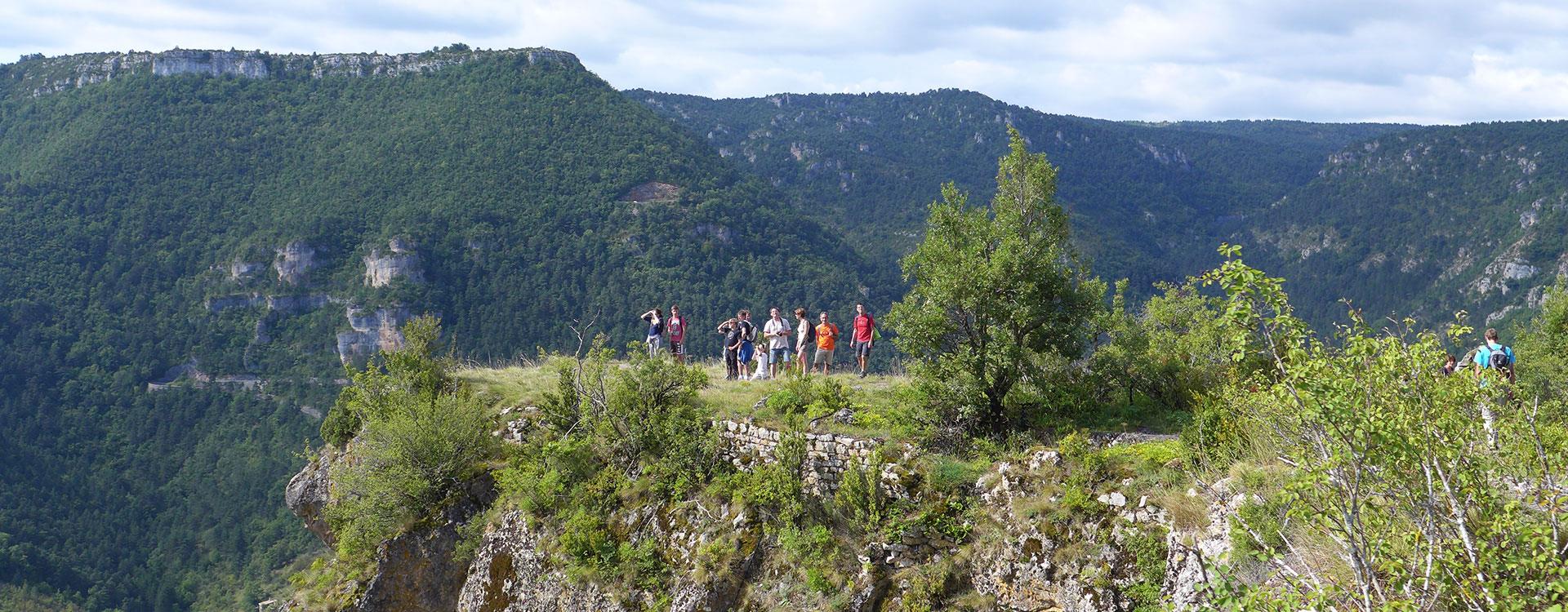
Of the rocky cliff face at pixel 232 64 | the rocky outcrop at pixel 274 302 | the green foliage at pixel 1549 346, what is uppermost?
the rocky cliff face at pixel 232 64

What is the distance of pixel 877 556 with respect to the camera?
1186 cm

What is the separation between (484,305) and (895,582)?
278 feet

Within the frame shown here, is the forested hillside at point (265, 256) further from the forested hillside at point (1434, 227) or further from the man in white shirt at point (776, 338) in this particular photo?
the forested hillside at point (1434, 227)

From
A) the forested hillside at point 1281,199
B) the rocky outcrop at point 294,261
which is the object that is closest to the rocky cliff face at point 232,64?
the rocky outcrop at point 294,261

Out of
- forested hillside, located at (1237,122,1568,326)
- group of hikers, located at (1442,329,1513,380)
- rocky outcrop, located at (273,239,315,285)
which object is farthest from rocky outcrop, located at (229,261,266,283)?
forested hillside, located at (1237,122,1568,326)

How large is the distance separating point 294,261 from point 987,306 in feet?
321

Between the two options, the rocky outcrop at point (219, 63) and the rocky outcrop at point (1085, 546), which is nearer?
the rocky outcrop at point (1085, 546)

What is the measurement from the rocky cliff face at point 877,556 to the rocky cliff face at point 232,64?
111209 mm

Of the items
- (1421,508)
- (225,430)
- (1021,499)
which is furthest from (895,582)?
(225,430)

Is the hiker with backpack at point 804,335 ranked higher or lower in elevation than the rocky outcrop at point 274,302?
higher

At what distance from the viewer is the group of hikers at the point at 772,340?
16.9m

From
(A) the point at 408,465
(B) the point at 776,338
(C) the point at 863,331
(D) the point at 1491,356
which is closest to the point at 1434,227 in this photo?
(D) the point at 1491,356

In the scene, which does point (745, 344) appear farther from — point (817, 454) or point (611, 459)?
point (817, 454)

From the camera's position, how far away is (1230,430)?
402 inches
